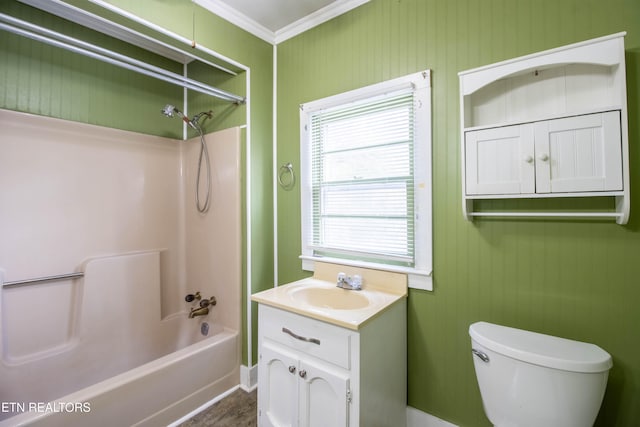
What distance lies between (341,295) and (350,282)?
0.10m

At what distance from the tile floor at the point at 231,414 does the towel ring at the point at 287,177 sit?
4.99 ft

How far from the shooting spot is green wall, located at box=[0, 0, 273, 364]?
1784 millimetres

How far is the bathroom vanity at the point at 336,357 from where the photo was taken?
4.14ft

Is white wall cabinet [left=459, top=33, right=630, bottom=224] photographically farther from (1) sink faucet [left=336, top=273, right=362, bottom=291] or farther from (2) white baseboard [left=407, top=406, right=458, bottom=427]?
(2) white baseboard [left=407, top=406, right=458, bottom=427]

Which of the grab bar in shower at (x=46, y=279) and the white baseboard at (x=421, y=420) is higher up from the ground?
the grab bar in shower at (x=46, y=279)

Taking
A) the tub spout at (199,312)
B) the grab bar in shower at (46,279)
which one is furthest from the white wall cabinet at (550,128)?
the grab bar in shower at (46,279)

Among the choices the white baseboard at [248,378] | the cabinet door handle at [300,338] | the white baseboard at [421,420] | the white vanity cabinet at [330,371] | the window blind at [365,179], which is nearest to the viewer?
the white vanity cabinet at [330,371]

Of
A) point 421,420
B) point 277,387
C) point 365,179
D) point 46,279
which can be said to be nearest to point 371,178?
point 365,179

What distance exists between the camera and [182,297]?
2.59 m

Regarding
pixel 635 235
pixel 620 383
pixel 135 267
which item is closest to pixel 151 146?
pixel 135 267

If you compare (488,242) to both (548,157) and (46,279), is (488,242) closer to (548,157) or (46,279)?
(548,157)

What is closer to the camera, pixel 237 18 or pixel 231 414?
pixel 231 414

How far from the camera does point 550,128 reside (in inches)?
46.0

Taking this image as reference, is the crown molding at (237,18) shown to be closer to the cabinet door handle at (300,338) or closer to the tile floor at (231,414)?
the cabinet door handle at (300,338)
